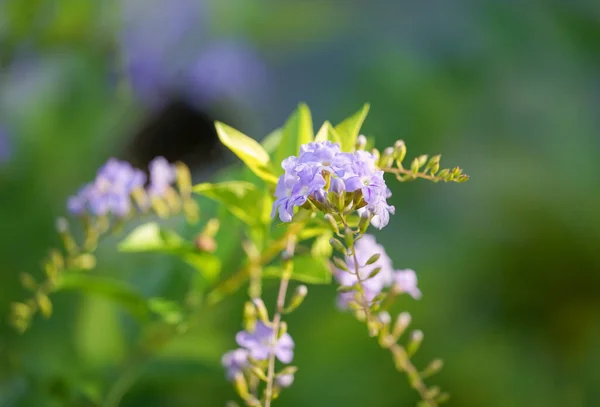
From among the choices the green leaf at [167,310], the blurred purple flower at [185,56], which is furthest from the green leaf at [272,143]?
the blurred purple flower at [185,56]

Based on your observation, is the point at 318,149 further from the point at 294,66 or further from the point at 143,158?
the point at 294,66

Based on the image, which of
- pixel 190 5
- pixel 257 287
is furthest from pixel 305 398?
pixel 190 5

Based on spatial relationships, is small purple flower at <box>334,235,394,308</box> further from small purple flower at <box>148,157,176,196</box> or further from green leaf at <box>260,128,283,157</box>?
small purple flower at <box>148,157,176,196</box>

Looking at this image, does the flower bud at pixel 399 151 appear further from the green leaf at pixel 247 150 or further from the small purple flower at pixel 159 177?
the small purple flower at pixel 159 177

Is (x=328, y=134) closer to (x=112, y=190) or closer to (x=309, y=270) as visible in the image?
(x=309, y=270)

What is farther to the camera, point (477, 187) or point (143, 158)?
point (143, 158)

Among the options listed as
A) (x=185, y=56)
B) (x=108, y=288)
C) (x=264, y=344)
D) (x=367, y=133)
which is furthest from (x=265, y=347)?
(x=185, y=56)

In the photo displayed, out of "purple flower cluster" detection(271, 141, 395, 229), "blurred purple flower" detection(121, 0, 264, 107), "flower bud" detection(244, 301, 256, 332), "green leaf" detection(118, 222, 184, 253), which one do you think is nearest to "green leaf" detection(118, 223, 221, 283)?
"green leaf" detection(118, 222, 184, 253)
